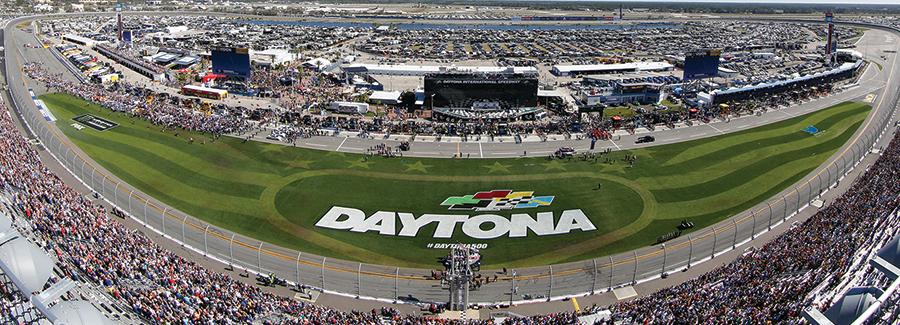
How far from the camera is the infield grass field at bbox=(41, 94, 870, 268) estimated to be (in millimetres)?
39469

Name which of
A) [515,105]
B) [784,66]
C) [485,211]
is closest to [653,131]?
[515,105]

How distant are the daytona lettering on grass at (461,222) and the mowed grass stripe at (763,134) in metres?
19.4

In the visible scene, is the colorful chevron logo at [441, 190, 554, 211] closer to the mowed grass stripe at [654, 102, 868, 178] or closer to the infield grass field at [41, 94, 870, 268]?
the infield grass field at [41, 94, 870, 268]

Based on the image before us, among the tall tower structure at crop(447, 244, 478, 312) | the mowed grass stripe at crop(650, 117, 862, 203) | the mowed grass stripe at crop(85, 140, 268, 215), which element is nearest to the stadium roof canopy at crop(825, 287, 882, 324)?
the tall tower structure at crop(447, 244, 478, 312)

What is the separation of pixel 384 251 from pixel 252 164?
23.1 m

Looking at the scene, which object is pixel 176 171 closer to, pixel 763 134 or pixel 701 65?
pixel 763 134

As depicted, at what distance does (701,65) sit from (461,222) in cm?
7006

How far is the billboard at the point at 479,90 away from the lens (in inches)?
2889

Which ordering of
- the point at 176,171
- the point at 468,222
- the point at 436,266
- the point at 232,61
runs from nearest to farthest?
1. the point at 436,266
2. the point at 468,222
3. the point at 176,171
4. the point at 232,61

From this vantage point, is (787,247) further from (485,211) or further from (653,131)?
(653,131)

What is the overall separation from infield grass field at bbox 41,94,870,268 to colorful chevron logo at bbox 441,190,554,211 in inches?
34.6

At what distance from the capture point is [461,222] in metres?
42.5

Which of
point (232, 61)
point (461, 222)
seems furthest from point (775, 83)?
point (232, 61)

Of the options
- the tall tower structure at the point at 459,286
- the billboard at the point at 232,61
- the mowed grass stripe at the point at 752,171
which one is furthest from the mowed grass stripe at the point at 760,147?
the billboard at the point at 232,61
